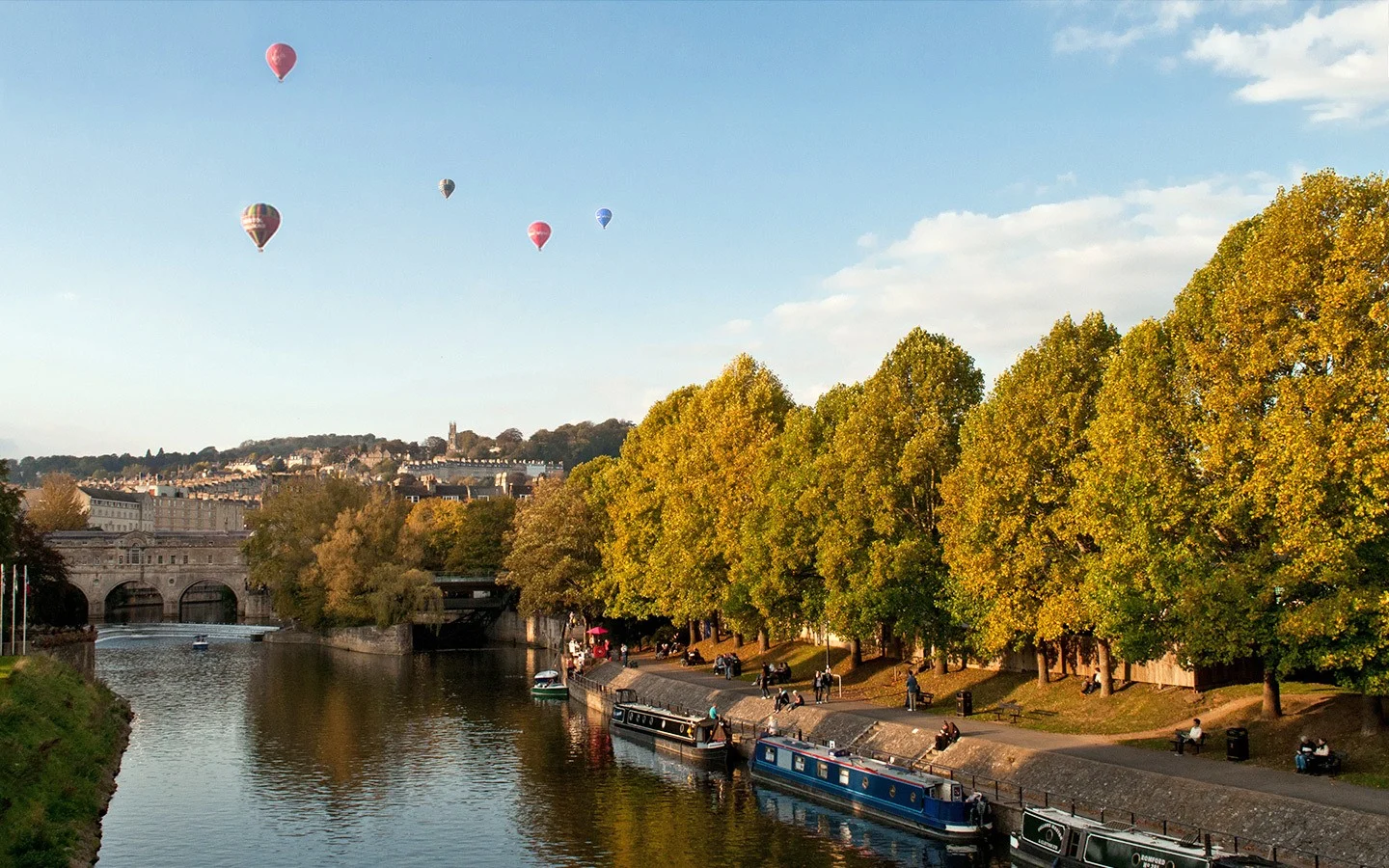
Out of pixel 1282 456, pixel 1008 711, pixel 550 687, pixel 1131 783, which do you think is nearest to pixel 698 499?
pixel 550 687

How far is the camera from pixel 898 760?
48000 millimetres

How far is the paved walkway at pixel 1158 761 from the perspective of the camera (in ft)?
110

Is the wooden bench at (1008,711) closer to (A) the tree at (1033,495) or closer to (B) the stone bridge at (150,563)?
(A) the tree at (1033,495)

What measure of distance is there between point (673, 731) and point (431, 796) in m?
13.0

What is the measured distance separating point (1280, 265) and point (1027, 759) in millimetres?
19115

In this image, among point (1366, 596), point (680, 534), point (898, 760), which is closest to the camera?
point (1366, 596)

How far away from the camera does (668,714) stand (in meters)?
60.1

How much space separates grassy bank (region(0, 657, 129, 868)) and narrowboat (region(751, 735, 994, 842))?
2600cm

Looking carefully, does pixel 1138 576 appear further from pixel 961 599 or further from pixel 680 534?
pixel 680 534

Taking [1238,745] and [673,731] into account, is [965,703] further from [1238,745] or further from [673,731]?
[1238,745]

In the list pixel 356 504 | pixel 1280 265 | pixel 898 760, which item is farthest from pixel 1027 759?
pixel 356 504

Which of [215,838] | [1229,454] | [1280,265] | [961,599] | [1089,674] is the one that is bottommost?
[215,838]

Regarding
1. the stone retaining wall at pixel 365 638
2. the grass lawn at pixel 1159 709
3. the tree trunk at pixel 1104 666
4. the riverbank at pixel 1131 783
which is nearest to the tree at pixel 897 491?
the grass lawn at pixel 1159 709

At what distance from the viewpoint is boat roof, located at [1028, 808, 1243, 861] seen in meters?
31.5
